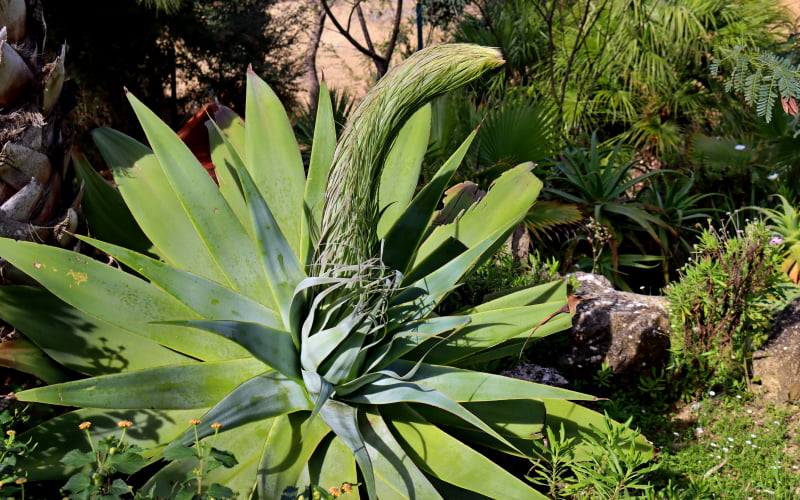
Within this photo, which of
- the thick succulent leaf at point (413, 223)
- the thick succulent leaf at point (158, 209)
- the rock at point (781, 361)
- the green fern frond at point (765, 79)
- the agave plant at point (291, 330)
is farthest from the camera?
the rock at point (781, 361)

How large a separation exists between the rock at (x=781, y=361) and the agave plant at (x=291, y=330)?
5.51 ft

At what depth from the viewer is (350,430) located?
1.81 meters

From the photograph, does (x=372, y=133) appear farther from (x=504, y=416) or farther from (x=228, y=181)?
(x=504, y=416)

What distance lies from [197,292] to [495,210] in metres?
1.10

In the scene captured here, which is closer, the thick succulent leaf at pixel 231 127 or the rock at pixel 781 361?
the thick succulent leaf at pixel 231 127

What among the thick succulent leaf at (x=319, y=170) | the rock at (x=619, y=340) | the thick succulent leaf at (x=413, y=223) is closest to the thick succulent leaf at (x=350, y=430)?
the thick succulent leaf at (x=319, y=170)

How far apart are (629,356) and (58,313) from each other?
2.60 metres

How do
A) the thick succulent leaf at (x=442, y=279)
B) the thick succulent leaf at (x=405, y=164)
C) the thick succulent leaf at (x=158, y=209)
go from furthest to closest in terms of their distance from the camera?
1. the thick succulent leaf at (x=405, y=164)
2. the thick succulent leaf at (x=158, y=209)
3. the thick succulent leaf at (x=442, y=279)

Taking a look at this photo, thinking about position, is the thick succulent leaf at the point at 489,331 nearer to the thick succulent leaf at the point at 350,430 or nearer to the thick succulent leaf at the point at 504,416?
the thick succulent leaf at the point at 504,416

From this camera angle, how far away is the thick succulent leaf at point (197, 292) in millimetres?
1814

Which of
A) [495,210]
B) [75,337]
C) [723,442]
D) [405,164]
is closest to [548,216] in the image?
[723,442]

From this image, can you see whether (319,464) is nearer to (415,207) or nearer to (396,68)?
(415,207)

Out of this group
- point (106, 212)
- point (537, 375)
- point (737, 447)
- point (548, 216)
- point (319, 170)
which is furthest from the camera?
point (548, 216)

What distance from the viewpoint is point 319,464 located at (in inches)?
74.7
